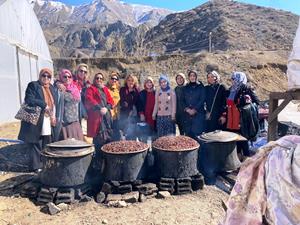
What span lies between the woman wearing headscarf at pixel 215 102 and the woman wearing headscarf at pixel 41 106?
267 centimetres

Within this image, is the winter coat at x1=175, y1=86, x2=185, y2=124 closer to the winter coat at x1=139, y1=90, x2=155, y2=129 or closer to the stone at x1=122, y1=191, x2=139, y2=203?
the winter coat at x1=139, y1=90, x2=155, y2=129

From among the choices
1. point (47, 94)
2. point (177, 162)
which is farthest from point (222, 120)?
point (47, 94)

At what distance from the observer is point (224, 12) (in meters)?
47.1

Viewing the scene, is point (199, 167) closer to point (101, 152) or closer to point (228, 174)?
point (228, 174)

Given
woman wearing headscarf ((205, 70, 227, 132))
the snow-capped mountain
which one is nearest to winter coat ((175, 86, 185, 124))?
woman wearing headscarf ((205, 70, 227, 132))

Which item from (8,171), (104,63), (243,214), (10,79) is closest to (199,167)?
(8,171)

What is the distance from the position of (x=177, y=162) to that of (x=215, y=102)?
1593 millimetres

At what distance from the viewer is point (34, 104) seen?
17.6ft

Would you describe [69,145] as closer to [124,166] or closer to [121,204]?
[124,166]

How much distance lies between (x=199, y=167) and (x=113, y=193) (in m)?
1.66

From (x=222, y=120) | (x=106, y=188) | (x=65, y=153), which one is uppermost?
(x=222, y=120)

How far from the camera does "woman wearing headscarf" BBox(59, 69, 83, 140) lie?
5590 mm

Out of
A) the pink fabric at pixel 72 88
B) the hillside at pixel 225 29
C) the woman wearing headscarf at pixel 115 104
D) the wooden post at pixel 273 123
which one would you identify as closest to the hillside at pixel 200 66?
the hillside at pixel 225 29

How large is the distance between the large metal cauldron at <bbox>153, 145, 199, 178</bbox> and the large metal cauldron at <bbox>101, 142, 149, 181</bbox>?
343 millimetres
